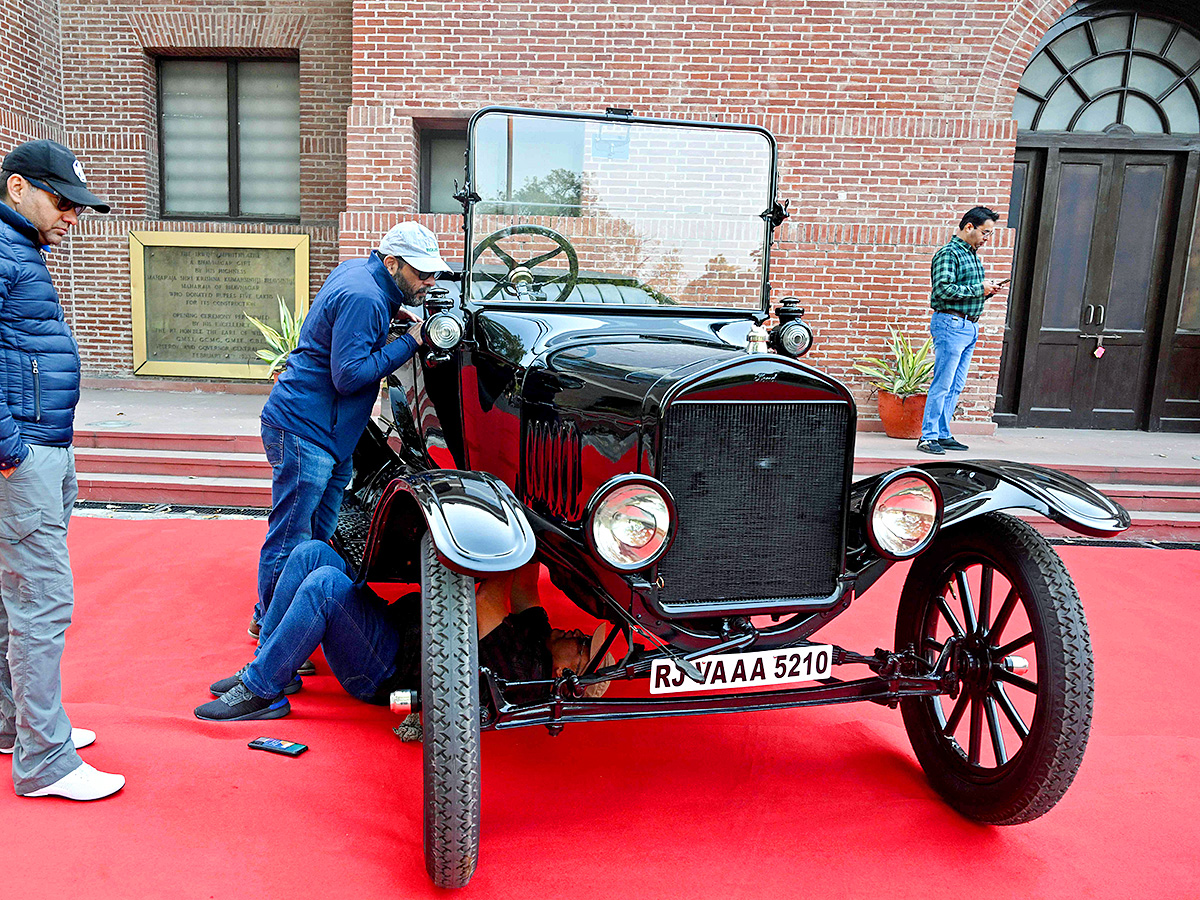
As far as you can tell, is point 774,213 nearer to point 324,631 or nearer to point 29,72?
point 324,631

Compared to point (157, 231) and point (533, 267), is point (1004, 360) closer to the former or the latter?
point (533, 267)

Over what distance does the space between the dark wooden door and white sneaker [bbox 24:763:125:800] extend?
8.37 metres

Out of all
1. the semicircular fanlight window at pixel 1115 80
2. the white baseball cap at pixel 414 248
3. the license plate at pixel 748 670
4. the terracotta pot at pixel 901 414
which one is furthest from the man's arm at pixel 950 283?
the license plate at pixel 748 670

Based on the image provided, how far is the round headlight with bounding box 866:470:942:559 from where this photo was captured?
2.28 metres

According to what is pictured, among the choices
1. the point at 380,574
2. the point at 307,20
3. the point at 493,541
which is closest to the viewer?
the point at 493,541

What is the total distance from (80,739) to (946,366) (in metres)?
6.02

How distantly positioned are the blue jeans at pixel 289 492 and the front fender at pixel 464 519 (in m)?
0.77

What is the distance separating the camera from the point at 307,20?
27.6 ft

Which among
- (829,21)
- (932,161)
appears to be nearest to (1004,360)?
(932,161)

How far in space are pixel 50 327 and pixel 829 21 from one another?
7136mm

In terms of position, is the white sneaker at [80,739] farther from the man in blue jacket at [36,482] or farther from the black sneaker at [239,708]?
the black sneaker at [239,708]

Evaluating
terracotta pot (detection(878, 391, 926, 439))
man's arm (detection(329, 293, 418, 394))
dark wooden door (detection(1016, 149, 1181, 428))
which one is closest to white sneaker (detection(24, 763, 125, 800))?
man's arm (detection(329, 293, 418, 394))

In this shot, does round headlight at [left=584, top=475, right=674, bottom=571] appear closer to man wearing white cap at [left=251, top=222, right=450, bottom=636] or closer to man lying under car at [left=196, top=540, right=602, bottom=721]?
man lying under car at [left=196, top=540, right=602, bottom=721]

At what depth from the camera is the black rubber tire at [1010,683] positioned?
7.29ft
